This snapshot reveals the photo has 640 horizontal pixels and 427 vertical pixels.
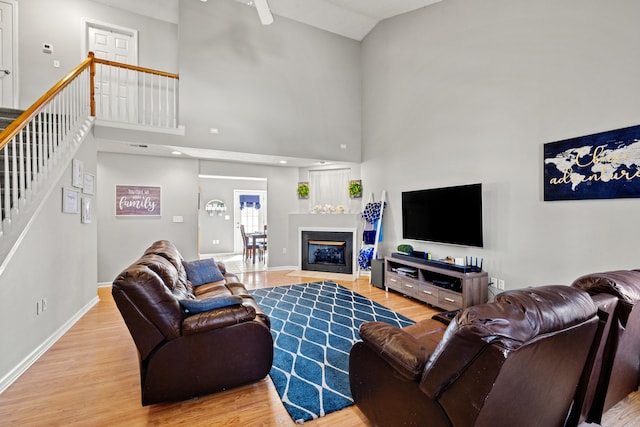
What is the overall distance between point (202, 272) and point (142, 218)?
101 inches

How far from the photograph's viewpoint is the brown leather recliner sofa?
1.81 meters

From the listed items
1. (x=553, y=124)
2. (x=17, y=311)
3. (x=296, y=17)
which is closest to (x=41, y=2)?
(x=296, y=17)

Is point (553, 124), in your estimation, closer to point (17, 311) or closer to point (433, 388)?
point (433, 388)

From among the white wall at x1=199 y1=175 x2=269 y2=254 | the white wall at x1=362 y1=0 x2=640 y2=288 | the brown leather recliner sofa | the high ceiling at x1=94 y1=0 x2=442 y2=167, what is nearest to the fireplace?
the white wall at x1=362 y1=0 x2=640 y2=288

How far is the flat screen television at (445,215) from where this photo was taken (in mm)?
3562

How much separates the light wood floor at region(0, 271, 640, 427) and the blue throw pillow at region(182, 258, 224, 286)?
0.95 m

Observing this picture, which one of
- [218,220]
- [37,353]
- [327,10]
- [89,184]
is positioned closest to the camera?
[37,353]

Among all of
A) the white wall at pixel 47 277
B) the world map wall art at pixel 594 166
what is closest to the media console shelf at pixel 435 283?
the world map wall art at pixel 594 166

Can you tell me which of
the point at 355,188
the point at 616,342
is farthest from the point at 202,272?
the point at 616,342

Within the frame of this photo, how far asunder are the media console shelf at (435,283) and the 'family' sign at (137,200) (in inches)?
177

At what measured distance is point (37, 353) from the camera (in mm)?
2557

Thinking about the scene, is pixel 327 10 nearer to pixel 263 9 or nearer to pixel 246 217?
pixel 263 9

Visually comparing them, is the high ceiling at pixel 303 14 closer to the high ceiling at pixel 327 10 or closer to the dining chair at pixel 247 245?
the high ceiling at pixel 327 10

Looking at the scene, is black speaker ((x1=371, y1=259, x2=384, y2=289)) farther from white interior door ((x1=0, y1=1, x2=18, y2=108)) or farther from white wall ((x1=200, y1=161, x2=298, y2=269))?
white interior door ((x1=0, y1=1, x2=18, y2=108))
